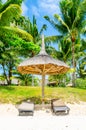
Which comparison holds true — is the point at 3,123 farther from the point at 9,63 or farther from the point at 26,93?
the point at 9,63

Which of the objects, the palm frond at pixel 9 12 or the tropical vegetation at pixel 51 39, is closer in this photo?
the palm frond at pixel 9 12

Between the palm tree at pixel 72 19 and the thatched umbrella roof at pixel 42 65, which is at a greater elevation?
the palm tree at pixel 72 19

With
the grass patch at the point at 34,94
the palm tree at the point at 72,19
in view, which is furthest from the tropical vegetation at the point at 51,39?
the grass patch at the point at 34,94

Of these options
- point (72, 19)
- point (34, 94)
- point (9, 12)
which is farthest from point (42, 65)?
point (72, 19)

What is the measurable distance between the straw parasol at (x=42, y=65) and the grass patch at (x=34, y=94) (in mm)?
2010

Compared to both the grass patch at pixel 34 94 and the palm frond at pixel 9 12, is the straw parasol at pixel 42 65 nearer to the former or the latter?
the grass patch at pixel 34 94

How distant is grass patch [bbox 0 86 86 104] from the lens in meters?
16.3

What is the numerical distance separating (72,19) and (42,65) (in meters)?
12.5

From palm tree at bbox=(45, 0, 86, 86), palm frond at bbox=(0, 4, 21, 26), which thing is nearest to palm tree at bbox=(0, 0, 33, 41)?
palm frond at bbox=(0, 4, 21, 26)

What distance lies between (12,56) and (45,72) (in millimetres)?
14837

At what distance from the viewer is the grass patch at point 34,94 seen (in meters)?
16.3

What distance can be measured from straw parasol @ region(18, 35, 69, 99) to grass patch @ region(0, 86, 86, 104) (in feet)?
6.59

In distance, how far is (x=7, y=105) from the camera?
1528 centimetres

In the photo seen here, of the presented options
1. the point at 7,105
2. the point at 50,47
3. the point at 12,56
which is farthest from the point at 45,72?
the point at 50,47
